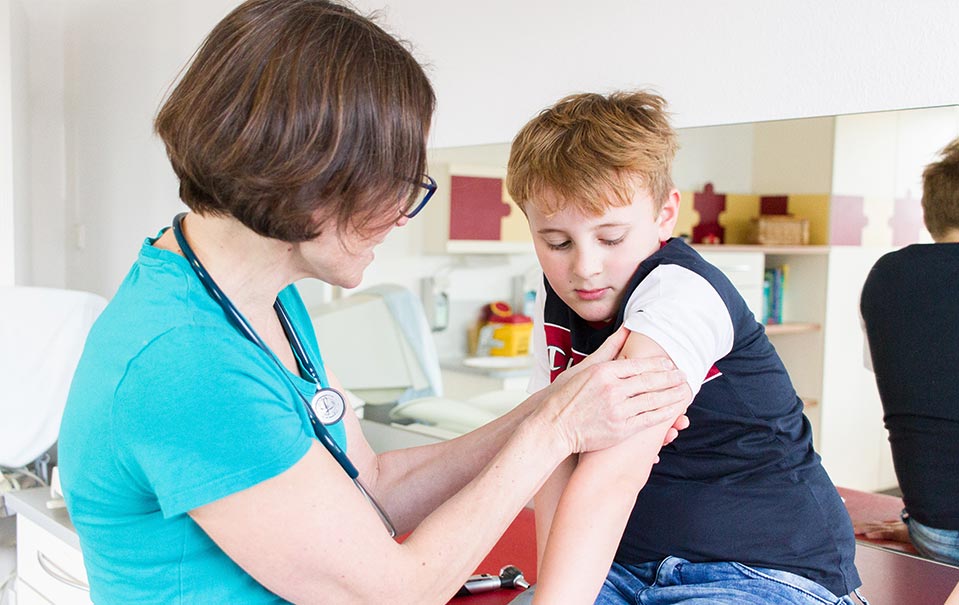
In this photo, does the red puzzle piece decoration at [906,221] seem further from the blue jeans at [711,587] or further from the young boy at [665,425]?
the blue jeans at [711,587]

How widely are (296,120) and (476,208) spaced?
60.6 inches

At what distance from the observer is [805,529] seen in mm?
1149

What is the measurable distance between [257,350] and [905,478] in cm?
119

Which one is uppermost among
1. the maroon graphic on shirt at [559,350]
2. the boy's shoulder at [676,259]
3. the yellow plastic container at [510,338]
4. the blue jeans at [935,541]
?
the boy's shoulder at [676,259]

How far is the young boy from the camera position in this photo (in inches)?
43.0

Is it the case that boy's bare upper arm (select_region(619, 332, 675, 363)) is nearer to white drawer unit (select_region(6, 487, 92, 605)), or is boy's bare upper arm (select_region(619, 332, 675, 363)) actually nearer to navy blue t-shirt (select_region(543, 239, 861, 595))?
navy blue t-shirt (select_region(543, 239, 861, 595))

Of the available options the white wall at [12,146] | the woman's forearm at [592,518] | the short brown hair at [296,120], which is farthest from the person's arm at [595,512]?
the white wall at [12,146]

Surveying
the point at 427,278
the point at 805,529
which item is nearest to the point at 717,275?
the point at 805,529

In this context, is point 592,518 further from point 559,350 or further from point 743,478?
point 559,350

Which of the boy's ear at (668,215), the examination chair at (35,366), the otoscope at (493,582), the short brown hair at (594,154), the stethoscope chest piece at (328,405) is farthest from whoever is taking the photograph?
the examination chair at (35,366)

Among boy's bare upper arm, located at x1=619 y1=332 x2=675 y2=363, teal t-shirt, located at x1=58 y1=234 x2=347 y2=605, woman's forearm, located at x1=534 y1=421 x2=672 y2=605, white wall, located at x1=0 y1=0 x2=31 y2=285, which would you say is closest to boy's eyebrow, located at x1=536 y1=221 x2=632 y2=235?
boy's bare upper arm, located at x1=619 y1=332 x2=675 y2=363

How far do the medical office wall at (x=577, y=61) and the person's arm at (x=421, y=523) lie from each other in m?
0.46

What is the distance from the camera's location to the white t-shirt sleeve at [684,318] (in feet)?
3.57

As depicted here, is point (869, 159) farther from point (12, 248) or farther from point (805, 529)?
point (12, 248)
